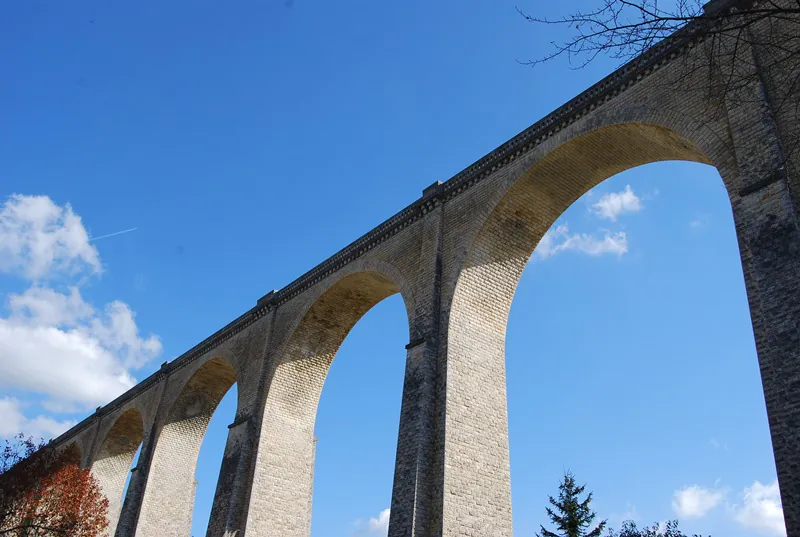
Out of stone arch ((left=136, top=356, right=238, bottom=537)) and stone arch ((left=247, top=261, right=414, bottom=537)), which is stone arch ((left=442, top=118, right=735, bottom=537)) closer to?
stone arch ((left=247, top=261, right=414, bottom=537))

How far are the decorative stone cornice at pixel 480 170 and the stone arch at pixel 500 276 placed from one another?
43 centimetres

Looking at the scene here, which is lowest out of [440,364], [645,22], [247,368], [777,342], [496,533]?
[496,533]

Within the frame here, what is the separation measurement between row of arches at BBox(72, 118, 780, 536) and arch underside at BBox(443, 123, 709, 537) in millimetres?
21

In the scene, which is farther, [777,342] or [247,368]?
[247,368]

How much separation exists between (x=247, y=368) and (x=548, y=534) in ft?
37.0

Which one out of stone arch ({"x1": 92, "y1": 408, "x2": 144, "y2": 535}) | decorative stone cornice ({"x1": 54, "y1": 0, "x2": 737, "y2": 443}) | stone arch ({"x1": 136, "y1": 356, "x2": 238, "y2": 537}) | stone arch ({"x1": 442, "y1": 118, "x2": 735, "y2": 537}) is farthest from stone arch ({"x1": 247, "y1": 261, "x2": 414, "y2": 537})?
stone arch ({"x1": 92, "y1": 408, "x2": 144, "y2": 535})

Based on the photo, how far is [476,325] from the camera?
44.4 ft

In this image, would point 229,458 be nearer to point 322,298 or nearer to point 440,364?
point 322,298

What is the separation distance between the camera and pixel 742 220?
28.5ft

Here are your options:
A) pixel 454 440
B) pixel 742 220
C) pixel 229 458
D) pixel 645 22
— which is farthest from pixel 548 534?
pixel 645 22

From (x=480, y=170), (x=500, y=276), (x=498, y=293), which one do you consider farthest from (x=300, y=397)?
(x=480, y=170)

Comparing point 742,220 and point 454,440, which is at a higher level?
point 742,220

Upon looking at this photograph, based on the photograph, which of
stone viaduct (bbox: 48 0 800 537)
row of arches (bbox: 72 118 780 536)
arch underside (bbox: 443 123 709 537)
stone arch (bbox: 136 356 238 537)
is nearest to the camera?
stone viaduct (bbox: 48 0 800 537)

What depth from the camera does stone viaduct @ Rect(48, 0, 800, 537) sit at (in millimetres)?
8344
